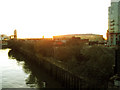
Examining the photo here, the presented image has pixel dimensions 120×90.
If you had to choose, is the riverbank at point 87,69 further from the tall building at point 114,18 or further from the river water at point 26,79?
the tall building at point 114,18

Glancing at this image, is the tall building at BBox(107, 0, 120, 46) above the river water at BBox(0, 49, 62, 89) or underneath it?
above

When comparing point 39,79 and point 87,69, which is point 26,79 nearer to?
point 39,79

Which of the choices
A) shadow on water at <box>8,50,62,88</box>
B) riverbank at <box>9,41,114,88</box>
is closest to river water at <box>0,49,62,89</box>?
shadow on water at <box>8,50,62,88</box>

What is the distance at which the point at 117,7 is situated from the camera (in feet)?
244

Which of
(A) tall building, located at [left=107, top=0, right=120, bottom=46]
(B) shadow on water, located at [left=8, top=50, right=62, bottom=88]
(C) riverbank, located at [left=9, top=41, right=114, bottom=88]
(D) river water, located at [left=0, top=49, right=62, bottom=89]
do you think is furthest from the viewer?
(A) tall building, located at [left=107, top=0, right=120, bottom=46]

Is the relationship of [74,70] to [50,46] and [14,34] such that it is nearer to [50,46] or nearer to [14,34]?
[50,46]

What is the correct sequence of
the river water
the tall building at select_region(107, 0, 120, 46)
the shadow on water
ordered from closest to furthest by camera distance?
the shadow on water → the river water → the tall building at select_region(107, 0, 120, 46)

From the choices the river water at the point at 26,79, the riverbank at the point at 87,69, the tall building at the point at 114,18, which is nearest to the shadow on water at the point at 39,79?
the river water at the point at 26,79

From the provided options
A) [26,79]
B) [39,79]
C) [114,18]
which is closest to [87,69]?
[39,79]

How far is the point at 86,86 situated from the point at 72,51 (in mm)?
18824

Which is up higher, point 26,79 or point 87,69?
point 87,69

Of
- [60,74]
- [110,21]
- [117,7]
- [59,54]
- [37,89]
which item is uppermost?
[117,7]

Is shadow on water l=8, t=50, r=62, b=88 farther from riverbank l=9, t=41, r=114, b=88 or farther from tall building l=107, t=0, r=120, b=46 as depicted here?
tall building l=107, t=0, r=120, b=46

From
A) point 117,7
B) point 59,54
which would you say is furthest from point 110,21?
point 59,54
